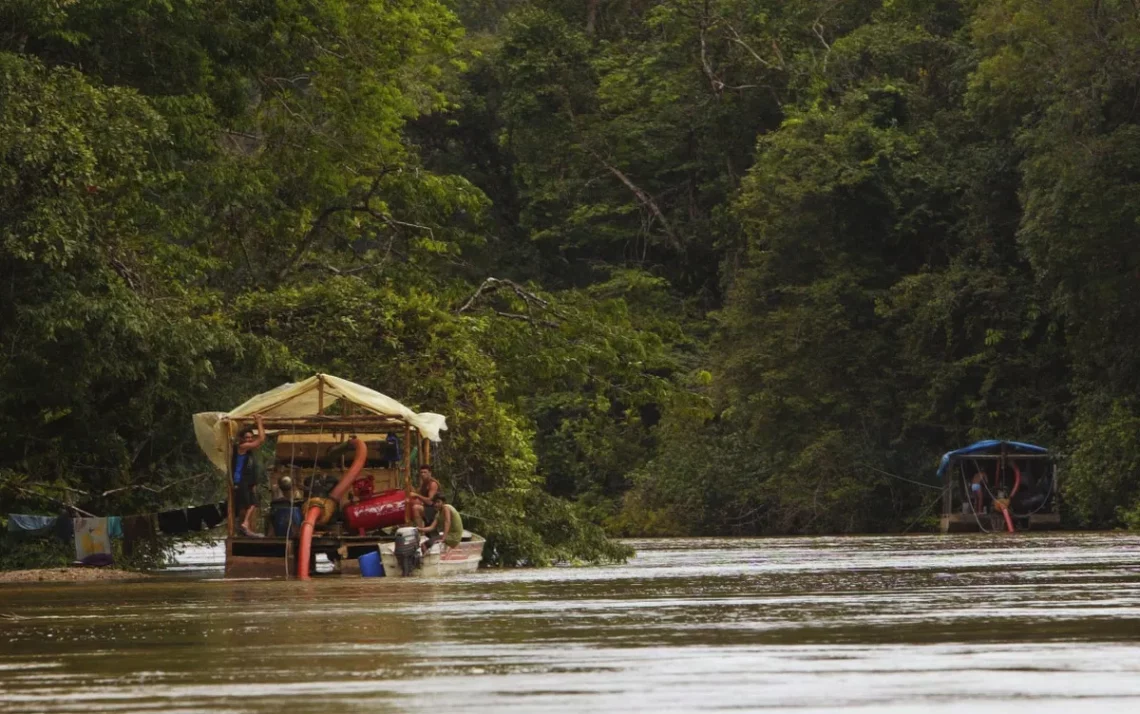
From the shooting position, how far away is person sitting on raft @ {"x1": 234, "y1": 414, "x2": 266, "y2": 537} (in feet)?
80.0

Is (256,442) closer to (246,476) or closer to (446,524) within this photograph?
(246,476)

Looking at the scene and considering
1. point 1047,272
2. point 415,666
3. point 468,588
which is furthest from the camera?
point 1047,272

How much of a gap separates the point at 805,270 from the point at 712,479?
569 centimetres

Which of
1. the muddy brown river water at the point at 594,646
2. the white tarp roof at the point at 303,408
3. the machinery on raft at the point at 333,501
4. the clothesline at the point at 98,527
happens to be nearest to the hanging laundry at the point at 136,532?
the clothesline at the point at 98,527

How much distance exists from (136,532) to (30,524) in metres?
1.59

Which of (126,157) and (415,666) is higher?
(126,157)

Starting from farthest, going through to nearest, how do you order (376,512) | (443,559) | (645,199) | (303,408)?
1. (645,199)
2. (303,408)
3. (376,512)
4. (443,559)

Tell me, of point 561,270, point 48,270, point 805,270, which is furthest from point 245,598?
point 561,270

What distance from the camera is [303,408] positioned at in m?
24.9

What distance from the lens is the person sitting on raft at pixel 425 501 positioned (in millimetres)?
24281

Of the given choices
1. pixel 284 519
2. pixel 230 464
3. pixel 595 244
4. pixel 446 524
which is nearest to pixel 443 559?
pixel 446 524

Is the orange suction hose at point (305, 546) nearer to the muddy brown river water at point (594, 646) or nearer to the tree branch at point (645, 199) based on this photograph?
the muddy brown river water at point (594, 646)

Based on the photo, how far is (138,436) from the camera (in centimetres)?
2780

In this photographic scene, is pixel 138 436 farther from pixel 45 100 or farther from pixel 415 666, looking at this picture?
pixel 415 666
